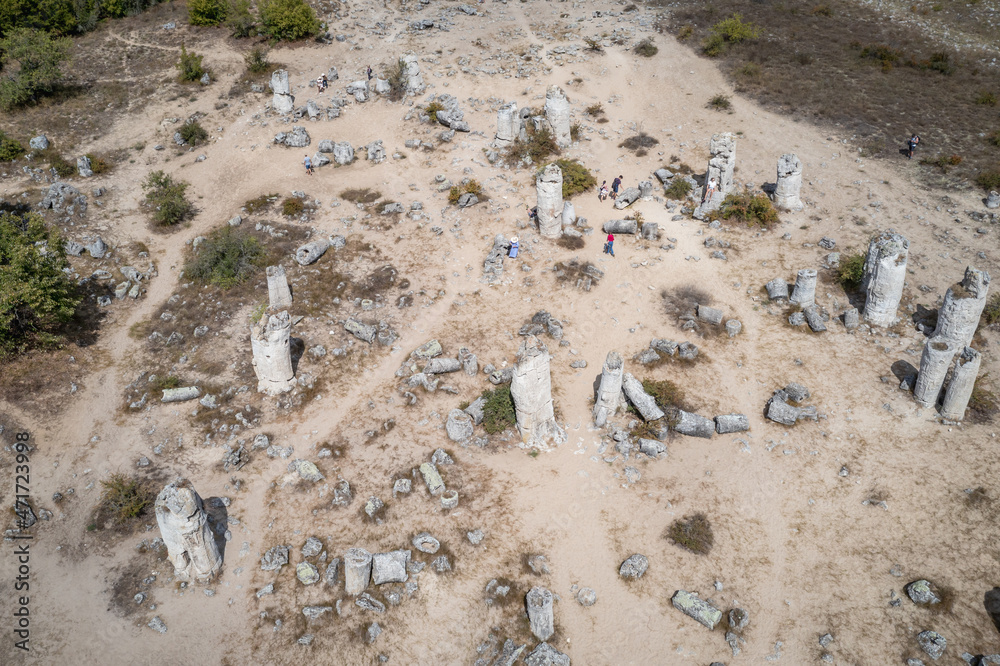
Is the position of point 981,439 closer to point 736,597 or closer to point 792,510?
point 792,510

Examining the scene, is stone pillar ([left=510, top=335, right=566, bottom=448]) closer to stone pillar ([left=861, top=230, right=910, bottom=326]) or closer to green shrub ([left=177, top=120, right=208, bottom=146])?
stone pillar ([left=861, top=230, right=910, bottom=326])

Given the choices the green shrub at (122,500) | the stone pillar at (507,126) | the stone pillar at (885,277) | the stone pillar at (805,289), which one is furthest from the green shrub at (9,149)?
the stone pillar at (885,277)

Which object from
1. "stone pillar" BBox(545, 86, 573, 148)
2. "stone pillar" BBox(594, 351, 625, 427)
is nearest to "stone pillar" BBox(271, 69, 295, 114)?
"stone pillar" BBox(545, 86, 573, 148)

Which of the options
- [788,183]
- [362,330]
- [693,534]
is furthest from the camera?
[788,183]

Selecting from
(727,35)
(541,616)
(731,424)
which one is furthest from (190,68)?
(541,616)

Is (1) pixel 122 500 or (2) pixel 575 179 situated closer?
(1) pixel 122 500

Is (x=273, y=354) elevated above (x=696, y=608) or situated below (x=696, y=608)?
above

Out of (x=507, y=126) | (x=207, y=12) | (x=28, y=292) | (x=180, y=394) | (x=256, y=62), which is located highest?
(x=207, y=12)

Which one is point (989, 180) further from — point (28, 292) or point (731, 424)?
point (28, 292)
